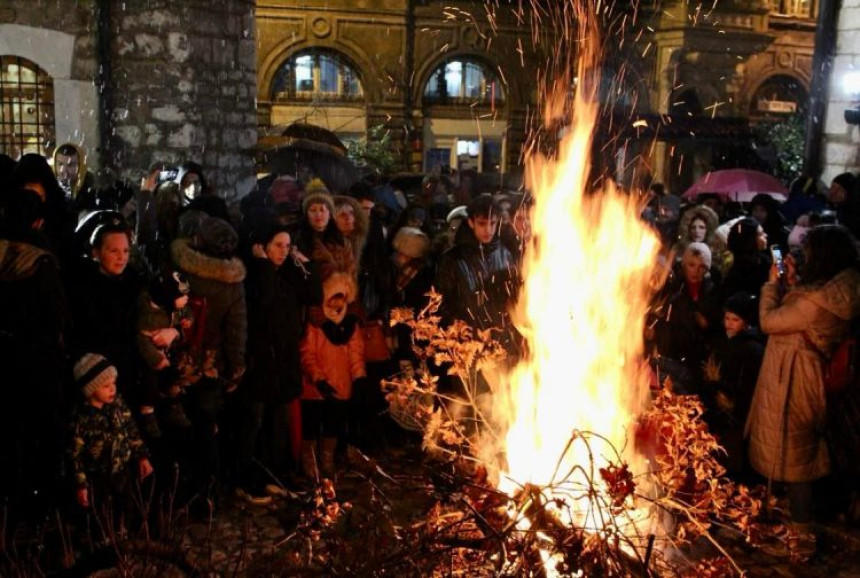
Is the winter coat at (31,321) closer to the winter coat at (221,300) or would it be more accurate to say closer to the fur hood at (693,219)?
the winter coat at (221,300)

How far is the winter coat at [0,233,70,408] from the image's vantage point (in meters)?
5.27

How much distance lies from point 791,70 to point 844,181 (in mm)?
23097

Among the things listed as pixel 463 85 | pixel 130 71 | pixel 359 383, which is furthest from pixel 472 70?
pixel 359 383

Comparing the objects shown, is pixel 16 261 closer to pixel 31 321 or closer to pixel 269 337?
pixel 31 321

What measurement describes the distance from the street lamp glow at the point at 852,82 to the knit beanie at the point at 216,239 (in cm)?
1050

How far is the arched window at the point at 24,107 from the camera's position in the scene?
11258mm

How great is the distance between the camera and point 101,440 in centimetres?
504

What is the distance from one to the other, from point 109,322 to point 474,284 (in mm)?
2643

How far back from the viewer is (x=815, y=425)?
5859 mm

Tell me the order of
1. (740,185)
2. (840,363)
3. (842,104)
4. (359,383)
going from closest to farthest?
(840,363)
(359,383)
(740,185)
(842,104)

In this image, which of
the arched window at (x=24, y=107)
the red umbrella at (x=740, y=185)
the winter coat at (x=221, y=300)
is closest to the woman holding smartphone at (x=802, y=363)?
the winter coat at (x=221, y=300)

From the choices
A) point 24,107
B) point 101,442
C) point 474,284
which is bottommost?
point 101,442

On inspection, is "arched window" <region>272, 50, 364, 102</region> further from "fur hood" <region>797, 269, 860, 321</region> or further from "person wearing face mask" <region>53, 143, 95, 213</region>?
"fur hood" <region>797, 269, 860, 321</region>

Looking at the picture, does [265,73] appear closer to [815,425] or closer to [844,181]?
[844,181]
